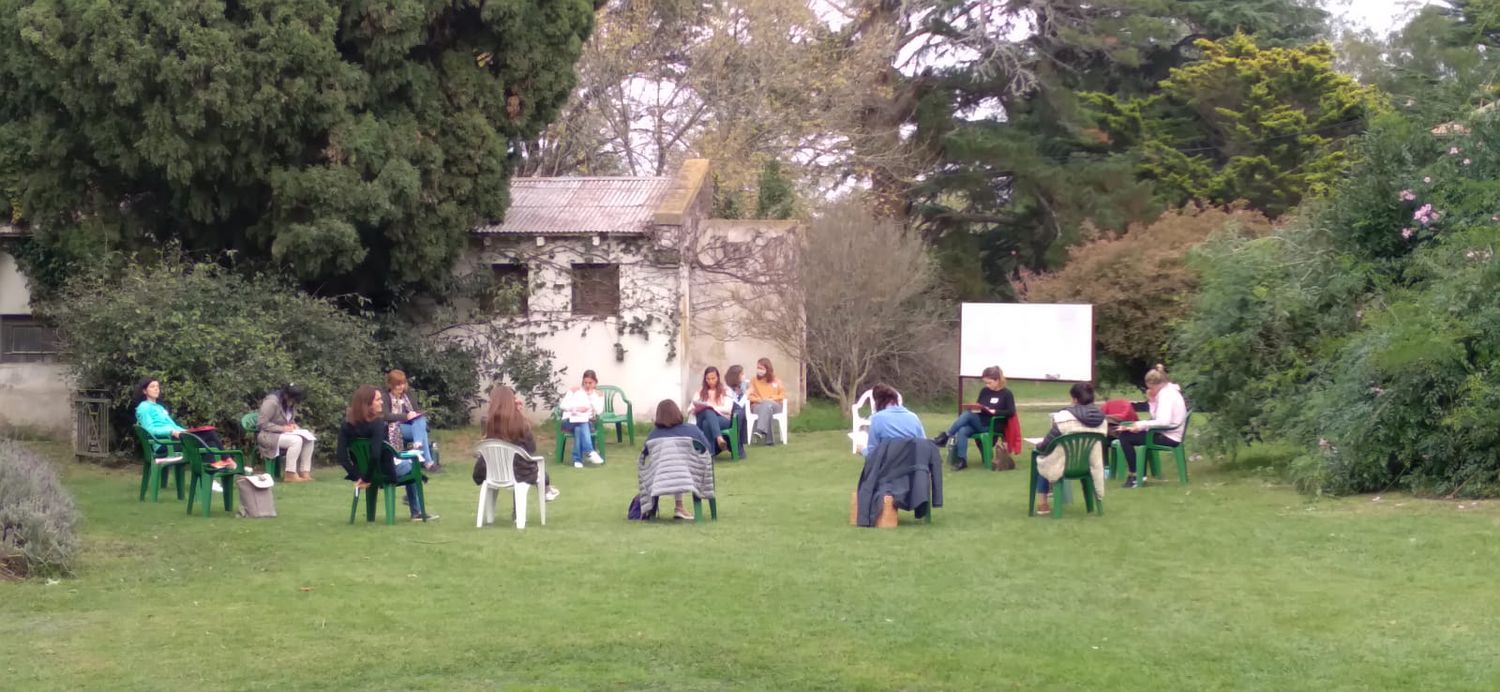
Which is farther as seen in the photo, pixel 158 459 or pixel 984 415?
pixel 984 415

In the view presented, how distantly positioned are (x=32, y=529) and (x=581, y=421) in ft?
32.4

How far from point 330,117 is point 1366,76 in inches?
1422

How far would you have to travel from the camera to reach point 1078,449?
12.8 metres

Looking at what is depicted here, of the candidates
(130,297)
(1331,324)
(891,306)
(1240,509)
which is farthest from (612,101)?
(1240,509)

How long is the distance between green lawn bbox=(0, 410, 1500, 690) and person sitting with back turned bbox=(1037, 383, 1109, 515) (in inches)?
15.4

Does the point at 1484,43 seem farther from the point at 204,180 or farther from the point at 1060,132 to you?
the point at 204,180

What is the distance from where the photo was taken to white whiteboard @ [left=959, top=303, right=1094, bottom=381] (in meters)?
20.6

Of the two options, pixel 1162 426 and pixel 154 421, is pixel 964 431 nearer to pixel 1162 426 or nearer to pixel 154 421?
pixel 1162 426

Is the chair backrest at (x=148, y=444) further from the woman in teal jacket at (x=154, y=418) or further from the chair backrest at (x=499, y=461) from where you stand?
the chair backrest at (x=499, y=461)

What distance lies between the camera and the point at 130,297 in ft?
60.6

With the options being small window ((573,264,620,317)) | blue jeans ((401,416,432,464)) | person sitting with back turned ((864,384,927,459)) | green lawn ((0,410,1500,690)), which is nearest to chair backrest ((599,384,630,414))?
small window ((573,264,620,317))

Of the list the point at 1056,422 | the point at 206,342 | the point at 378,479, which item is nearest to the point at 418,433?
the point at 206,342

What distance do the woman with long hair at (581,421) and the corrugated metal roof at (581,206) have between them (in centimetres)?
480

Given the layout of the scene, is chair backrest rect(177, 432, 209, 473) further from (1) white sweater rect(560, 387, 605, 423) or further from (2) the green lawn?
(1) white sweater rect(560, 387, 605, 423)
